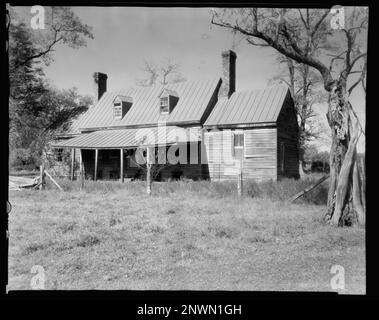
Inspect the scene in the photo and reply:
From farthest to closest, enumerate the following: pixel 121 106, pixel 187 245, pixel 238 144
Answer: pixel 121 106 → pixel 238 144 → pixel 187 245

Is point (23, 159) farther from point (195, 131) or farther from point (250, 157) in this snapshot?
point (250, 157)

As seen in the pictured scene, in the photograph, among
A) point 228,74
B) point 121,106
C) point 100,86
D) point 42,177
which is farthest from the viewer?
point 100,86

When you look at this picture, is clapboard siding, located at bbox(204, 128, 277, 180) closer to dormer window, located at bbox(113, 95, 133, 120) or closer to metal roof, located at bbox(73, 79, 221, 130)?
metal roof, located at bbox(73, 79, 221, 130)

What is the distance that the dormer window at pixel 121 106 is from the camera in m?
15.7

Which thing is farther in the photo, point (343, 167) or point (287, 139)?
point (287, 139)

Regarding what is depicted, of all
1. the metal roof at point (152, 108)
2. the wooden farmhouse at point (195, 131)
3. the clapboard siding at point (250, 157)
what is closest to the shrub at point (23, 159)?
the wooden farmhouse at point (195, 131)

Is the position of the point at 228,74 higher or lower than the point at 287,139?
higher

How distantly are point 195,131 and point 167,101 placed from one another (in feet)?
6.51

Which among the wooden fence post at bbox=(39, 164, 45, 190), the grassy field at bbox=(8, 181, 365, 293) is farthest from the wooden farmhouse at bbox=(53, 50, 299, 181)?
the grassy field at bbox=(8, 181, 365, 293)

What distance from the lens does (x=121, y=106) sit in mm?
15602

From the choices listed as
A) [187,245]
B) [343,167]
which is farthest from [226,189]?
[187,245]

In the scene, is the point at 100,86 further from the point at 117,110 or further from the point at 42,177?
the point at 42,177

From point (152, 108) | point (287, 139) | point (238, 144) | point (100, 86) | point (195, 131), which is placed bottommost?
point (238, 144)
